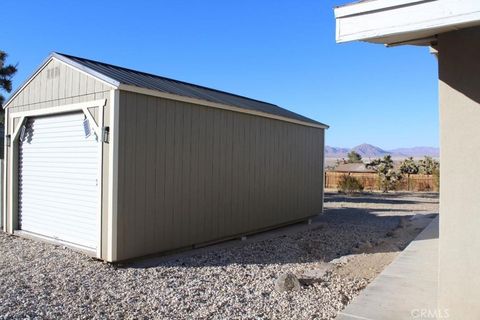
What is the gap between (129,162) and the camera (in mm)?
6027

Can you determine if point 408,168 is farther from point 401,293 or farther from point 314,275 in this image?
point 401,293

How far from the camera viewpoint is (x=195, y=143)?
7.16m

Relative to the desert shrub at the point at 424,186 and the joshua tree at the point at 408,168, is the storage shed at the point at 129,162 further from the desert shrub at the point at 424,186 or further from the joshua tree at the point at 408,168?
the joshua tree at the point at 408,168

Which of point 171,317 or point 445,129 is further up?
point 445,129

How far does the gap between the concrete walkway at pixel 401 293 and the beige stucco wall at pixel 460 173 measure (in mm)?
685

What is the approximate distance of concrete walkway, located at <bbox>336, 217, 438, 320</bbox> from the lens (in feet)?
12.1

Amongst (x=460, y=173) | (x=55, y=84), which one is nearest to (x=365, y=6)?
(x=460, y=173)

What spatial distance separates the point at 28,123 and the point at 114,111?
3112 mm

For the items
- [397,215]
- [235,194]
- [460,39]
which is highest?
[460,39]

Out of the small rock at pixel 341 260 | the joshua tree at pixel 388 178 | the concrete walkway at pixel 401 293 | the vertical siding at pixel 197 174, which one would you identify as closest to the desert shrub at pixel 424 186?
the joshua tree at pixel 388 178

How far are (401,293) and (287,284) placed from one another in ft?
4.16

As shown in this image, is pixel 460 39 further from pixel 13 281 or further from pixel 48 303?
pixel 13 281

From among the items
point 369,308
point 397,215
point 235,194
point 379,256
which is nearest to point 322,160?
point 397,215

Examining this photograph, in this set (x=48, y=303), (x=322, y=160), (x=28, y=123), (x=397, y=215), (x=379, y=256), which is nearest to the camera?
(x=48, y=303)
